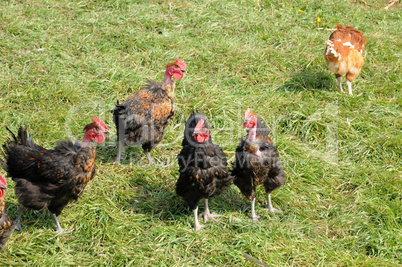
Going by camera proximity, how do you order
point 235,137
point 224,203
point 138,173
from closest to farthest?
1. point 224,203
2. point 138,173
3. point 235,137

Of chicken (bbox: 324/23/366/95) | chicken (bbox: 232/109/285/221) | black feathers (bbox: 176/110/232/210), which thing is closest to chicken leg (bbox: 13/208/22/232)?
black feathers (bbox: 176/110/232/210)

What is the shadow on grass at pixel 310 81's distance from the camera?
656cm

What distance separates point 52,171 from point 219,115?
2737mm

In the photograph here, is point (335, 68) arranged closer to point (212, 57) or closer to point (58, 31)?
point (212, 57)

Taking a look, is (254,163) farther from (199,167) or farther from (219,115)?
(219,115)

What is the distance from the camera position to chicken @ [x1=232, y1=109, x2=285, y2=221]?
4.01 meters

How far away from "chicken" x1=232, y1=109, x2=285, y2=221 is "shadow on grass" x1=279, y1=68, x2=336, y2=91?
2561mm

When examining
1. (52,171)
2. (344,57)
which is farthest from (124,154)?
(344,57)

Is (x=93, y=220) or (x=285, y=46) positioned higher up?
(x=285, y=46)

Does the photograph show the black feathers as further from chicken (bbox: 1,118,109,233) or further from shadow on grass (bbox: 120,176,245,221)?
chicken (bbox: 1,118,109,233)

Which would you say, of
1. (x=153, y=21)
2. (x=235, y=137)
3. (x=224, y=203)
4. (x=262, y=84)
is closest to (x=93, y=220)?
(x=224, y=203)

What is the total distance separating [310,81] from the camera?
6668mm

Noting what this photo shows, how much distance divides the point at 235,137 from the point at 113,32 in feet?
12.2

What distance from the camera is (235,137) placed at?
18.1 feet
